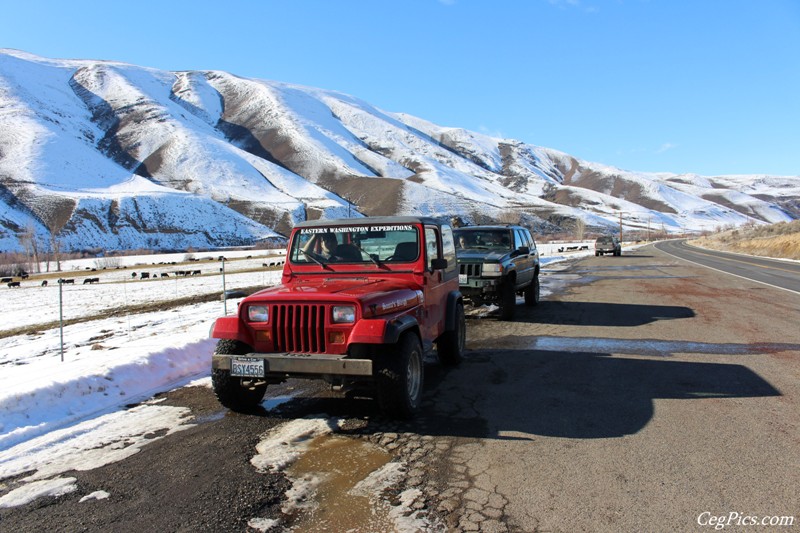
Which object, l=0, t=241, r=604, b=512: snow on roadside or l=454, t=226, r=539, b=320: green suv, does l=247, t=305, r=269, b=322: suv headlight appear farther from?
l=454, t=226, r=539, b=320: green suv

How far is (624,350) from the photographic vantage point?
322 inches

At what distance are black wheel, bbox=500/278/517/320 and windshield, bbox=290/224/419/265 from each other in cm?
537

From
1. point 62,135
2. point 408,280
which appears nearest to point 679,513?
point 408,280

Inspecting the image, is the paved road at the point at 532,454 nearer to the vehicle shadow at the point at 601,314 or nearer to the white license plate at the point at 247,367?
the white license plate at the point at 247,367

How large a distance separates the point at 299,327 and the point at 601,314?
8896 millimetres

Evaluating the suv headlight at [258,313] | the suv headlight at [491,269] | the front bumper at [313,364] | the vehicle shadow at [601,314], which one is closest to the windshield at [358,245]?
the suv headlight at [258,313]

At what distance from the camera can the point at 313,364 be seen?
471cm

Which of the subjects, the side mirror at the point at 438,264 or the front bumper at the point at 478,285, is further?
the front bumper at the point at 478,285

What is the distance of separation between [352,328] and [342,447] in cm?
103

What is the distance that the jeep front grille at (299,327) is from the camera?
4945 mm

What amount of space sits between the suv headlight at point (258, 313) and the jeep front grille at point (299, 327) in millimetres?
108

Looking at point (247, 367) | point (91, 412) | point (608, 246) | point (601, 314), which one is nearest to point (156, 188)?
point (608, 246)

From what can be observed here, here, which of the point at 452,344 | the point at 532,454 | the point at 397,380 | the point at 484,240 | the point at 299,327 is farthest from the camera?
the point at 484,240

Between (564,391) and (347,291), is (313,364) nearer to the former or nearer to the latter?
(347,291)
